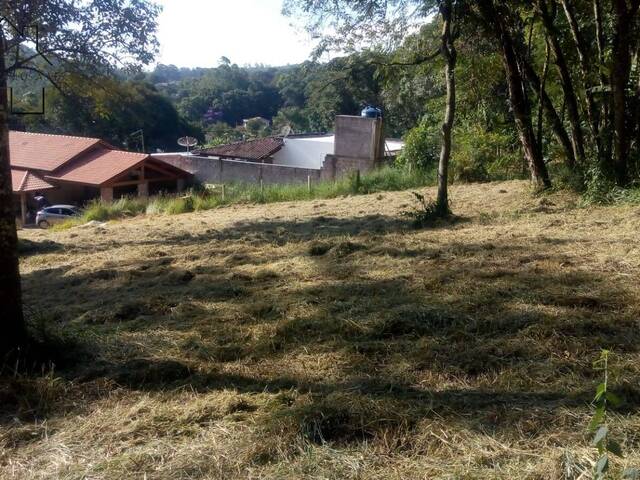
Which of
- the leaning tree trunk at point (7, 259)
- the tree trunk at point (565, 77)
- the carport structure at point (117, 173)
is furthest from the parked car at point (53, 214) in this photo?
the leaning tree trunk at point (7, 259)

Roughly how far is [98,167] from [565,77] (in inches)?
902

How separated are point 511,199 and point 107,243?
23.0 ft

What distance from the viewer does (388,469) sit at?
2855mm

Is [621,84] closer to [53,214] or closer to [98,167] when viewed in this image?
[53,214]

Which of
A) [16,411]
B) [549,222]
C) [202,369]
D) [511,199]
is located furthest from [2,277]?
[511,199]

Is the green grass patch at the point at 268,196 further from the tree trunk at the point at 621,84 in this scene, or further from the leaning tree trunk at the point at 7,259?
the leaning tree trunk at the point at 7,259

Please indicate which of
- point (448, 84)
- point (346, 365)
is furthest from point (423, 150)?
point (346, 365)

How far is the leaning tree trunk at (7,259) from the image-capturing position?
4410mm

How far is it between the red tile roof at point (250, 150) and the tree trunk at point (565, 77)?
90.7ft

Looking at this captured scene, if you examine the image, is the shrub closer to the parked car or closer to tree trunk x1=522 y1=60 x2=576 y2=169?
tree trunk x1=522 y1=60 x2=576 y2=169

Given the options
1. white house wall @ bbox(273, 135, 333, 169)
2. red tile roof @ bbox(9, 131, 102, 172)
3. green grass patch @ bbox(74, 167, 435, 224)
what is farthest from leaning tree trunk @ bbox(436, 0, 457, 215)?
white house wall @ bbox(273, 135, 333, 169)

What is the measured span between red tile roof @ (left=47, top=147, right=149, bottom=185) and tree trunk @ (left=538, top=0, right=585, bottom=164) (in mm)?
21098

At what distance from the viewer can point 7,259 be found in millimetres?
4477

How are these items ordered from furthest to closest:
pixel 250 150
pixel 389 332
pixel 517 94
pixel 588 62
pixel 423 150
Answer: pixel 250 150 → pixel 423 150 → pixel 517 94 → pixel 588 62 → pixel 389 332
